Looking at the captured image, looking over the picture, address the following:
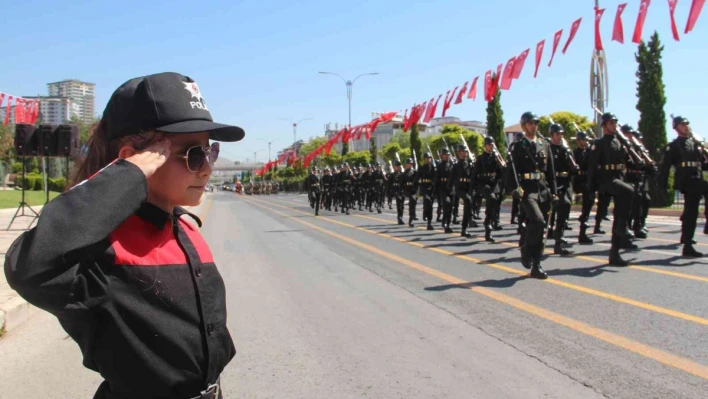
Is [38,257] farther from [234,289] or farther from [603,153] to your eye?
[603,153]

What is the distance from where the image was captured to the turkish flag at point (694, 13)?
38.8 ft

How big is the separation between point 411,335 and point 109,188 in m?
4.17

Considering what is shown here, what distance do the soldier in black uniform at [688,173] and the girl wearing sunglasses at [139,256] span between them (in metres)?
9.35

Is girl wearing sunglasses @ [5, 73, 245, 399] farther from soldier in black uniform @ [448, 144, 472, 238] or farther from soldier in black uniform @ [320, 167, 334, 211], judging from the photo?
soldier in black uniform @ [320, 167, 334, 211]

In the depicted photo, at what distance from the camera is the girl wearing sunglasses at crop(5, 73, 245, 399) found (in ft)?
4.67

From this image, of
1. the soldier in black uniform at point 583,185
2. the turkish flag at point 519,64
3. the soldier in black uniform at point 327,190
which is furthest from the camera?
the soldier in black uniform at point 327,190

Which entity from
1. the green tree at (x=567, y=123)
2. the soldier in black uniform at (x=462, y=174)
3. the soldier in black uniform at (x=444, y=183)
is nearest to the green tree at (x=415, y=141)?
the green tree at (x=567, y=123)

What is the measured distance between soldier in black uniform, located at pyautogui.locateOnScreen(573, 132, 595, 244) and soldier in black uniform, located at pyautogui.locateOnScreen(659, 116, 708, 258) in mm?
2145

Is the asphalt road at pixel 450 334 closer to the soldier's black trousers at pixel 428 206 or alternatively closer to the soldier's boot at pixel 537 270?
the soldier's boot at pixel 537 270

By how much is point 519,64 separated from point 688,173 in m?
9.40

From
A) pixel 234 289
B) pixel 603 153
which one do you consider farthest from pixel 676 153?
pixel 234 289

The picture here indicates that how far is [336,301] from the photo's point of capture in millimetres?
6887

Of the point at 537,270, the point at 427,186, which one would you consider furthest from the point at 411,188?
the point at 537,270

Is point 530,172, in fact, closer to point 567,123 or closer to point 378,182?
point 378,182
